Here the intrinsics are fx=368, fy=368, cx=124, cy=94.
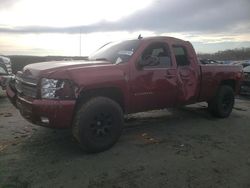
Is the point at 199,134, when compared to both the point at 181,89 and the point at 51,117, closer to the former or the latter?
the point at 181,89

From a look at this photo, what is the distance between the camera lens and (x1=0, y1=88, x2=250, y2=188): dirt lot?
4.72 meters

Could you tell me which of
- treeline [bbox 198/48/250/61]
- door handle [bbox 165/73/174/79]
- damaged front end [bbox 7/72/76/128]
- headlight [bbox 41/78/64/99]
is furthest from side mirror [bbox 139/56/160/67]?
treeline [bbox 198/48/250/61]

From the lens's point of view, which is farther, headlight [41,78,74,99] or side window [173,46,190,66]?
side window [173,46,190,66]

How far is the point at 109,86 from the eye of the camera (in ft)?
19.3

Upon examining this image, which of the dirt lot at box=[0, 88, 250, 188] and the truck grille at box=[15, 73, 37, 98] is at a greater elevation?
the truck grille at box=[15, 73, 37, 98]

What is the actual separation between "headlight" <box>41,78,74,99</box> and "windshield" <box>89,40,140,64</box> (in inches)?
53.0

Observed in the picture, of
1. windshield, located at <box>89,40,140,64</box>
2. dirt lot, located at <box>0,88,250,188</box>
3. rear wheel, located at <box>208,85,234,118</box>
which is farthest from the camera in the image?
rear wheel, located at <box>208,85,234,118</box>

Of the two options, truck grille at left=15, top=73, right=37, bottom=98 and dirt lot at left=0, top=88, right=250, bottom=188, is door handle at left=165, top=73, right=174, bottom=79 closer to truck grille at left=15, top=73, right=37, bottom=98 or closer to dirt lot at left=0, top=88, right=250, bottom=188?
dirt lot at left=0, top=88, right=250, bottom=188

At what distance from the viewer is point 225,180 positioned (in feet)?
15.8

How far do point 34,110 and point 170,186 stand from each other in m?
2.27

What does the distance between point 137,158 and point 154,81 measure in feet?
5.46

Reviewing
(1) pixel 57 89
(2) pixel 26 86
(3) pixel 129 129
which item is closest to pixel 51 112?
(1) pixel 57 89

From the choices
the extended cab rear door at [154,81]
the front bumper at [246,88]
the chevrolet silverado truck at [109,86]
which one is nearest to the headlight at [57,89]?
the chevrolet silverado truck at [109,86]

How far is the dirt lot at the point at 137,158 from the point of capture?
4723 millimetres
